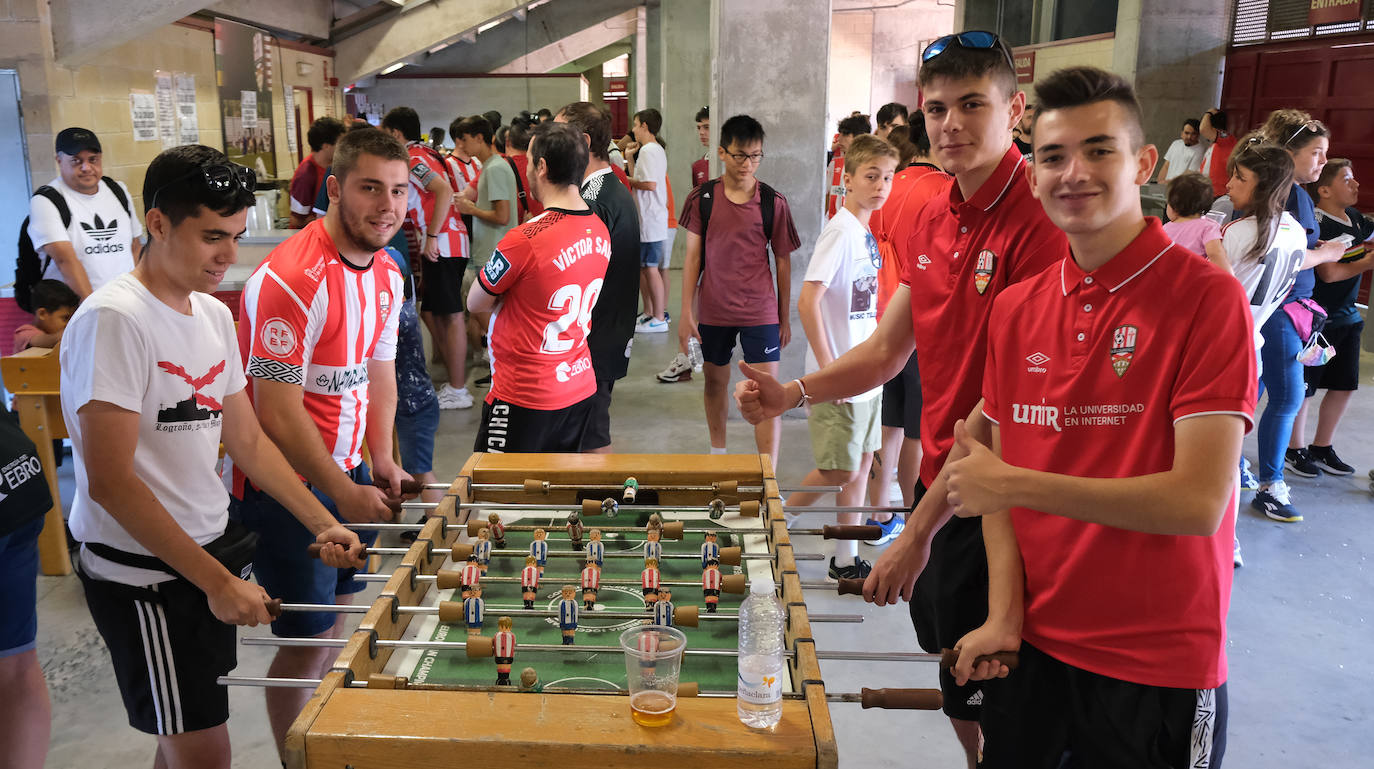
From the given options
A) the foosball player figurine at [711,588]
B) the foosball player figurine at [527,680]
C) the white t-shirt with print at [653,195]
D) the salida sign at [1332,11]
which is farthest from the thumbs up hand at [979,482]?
the salida sign at [1332,11]

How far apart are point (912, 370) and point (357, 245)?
2.46 meters

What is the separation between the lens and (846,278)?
427 cm

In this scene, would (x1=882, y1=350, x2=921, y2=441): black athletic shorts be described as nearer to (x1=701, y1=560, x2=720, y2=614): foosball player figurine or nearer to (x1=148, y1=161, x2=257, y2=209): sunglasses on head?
(x1=701, y1=560, x2=720, y2=614): foosball player figurine

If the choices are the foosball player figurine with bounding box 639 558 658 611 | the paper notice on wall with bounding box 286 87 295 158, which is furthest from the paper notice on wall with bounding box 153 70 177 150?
the foosball player figurine with bounding box 639 558 658 611

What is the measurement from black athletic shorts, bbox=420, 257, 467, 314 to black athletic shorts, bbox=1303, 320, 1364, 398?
17.1ft

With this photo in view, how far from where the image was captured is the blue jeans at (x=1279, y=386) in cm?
510

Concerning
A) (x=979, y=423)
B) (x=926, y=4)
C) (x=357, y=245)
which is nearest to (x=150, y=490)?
(x=357, y=245)

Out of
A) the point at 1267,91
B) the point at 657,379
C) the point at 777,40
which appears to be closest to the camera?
the point at 777,40

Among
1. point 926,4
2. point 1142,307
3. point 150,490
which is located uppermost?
point 926,4

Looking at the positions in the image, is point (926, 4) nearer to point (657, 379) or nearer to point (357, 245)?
point (657, 379)

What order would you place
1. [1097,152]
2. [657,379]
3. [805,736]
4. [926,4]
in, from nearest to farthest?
1. [805,736]
2. [1097,152]
3. [657,379]
4. [926,4]

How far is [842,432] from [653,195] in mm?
5337

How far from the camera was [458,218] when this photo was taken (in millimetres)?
7250

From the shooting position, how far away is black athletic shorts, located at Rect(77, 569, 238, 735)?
224 centimetres
